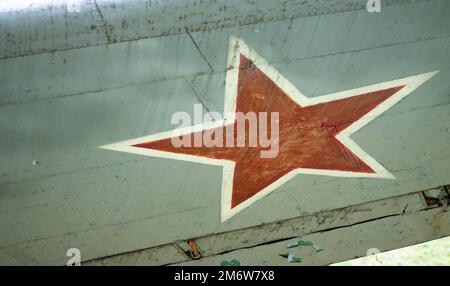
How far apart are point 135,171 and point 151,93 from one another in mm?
336

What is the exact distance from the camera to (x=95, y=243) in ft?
5.57

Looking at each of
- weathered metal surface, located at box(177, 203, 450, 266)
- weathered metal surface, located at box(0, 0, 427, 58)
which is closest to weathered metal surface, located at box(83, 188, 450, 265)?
weathered metal surface, located at box(177, 203, 450, 266)

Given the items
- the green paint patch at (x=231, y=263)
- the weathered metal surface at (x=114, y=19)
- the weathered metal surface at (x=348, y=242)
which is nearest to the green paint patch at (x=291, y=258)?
the weathered metal surface at (x=348, y=242)

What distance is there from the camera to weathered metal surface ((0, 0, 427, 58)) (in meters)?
1.21

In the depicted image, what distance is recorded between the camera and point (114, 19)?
49.6 inches

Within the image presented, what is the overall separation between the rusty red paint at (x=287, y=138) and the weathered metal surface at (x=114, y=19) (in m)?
0.20

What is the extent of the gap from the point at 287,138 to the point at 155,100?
1.83 feet

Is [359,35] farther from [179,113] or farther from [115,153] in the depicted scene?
[115,153]

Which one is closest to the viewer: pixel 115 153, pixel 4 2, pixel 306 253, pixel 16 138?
pixel 4 2

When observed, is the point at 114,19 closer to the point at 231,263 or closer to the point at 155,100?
the point at 155,100

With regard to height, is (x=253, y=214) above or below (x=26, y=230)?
above

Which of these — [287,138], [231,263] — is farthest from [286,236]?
[287,138]
